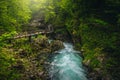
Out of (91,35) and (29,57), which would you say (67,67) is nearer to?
(29,57)

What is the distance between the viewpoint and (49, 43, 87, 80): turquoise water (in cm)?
1835

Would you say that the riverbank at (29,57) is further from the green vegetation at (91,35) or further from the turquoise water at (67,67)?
the turquoise water at (67,67)

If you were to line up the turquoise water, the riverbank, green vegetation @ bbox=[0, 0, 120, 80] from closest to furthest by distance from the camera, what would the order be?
green vegetation @ bbox=[0, 0, 120, 80], the riverbank, the turquoise water

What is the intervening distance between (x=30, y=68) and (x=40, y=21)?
30291 mm

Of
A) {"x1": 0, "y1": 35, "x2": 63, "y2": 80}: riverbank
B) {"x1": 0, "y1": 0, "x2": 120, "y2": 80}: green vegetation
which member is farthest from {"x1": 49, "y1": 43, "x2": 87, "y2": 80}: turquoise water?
{"x1": 0, "y1": 0, "x2": 120, "y2": 80}: green vegetation

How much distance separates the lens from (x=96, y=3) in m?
22.5

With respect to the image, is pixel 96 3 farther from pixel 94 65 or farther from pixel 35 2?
pixel 35 2

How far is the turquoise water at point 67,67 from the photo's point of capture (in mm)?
18348

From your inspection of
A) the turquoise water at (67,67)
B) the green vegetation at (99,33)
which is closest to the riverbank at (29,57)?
the turquoise water at (67,67)

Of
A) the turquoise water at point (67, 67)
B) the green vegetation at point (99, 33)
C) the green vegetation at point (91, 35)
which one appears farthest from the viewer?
the turquoise water at point (67, 67)

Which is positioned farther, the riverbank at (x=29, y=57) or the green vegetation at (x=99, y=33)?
the green vegetation at (x=99, y=33)

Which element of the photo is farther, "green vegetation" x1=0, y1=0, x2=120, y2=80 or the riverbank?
the riverbank

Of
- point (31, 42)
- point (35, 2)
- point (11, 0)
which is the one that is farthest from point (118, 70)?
point (35, 2)

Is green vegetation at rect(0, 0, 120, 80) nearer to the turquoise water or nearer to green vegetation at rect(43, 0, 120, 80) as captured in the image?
green vegetation at rect(43, 0, 120, 80)
